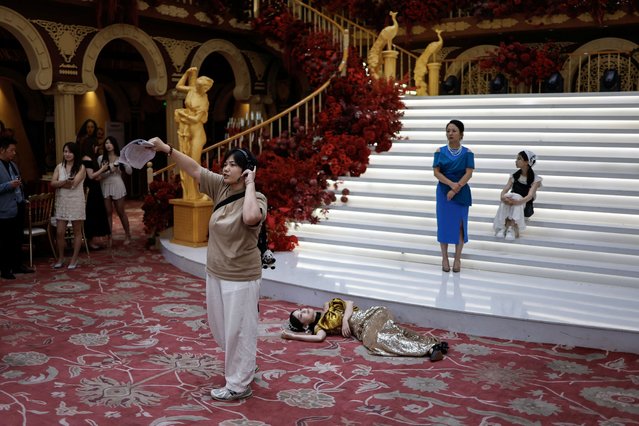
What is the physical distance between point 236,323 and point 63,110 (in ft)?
29.8

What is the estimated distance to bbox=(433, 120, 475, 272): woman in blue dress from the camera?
6340mm

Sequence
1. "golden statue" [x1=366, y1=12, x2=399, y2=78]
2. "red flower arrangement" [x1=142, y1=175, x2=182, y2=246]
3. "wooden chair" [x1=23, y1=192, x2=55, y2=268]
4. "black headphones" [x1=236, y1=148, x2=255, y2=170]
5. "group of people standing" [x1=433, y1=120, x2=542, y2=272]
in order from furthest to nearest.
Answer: "golden statue" [x1=366, y1=12, x2=399, y2=78]
"red flower arrangement" [x1=142, y1=175, x2=182, y2=246]
"wooden chair" [x1=23, y1=192, x2=55, y2=268]
"group of people standing" [x1=433, y1=120, x2=542, y2=272]
"black headphones" [x1=236, y1=148, x2=255, y2=170]

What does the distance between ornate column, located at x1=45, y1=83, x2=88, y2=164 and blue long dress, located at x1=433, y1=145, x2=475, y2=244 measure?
7539 mm

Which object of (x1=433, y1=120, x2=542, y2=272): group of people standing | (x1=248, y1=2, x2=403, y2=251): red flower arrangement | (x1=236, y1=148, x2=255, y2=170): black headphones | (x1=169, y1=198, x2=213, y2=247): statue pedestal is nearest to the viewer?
(x1=236, y1=148, x2=255, y2=170): black headphones

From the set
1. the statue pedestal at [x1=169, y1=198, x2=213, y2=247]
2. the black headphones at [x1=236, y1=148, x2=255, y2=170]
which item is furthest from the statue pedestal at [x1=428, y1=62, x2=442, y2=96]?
the black headphones at [x1=236, y1=148, x2=255, y2=170]

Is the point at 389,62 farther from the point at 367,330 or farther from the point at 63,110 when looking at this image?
the point at 367,330

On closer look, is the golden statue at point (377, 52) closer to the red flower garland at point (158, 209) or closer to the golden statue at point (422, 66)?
the golden statue at point (422, 66)

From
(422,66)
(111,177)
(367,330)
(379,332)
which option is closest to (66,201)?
(111,177)

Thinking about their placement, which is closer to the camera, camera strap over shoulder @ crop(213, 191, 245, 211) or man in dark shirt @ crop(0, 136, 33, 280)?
camera strap over shoulder @ crop(213, 191, 245, 211)

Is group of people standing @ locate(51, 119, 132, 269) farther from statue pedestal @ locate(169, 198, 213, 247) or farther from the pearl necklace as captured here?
the pearl necklace

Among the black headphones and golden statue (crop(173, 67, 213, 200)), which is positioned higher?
golden statue (crop(173, 67, 213, 200))

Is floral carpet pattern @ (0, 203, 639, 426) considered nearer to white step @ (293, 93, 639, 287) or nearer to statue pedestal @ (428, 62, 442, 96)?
white step @ (293, 93, 639, 287)

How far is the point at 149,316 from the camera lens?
19.0 ft

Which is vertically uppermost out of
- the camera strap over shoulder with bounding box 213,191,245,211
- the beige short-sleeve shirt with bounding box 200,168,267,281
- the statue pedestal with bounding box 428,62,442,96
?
the statue pedestal with bounding box 428,62,442,96
